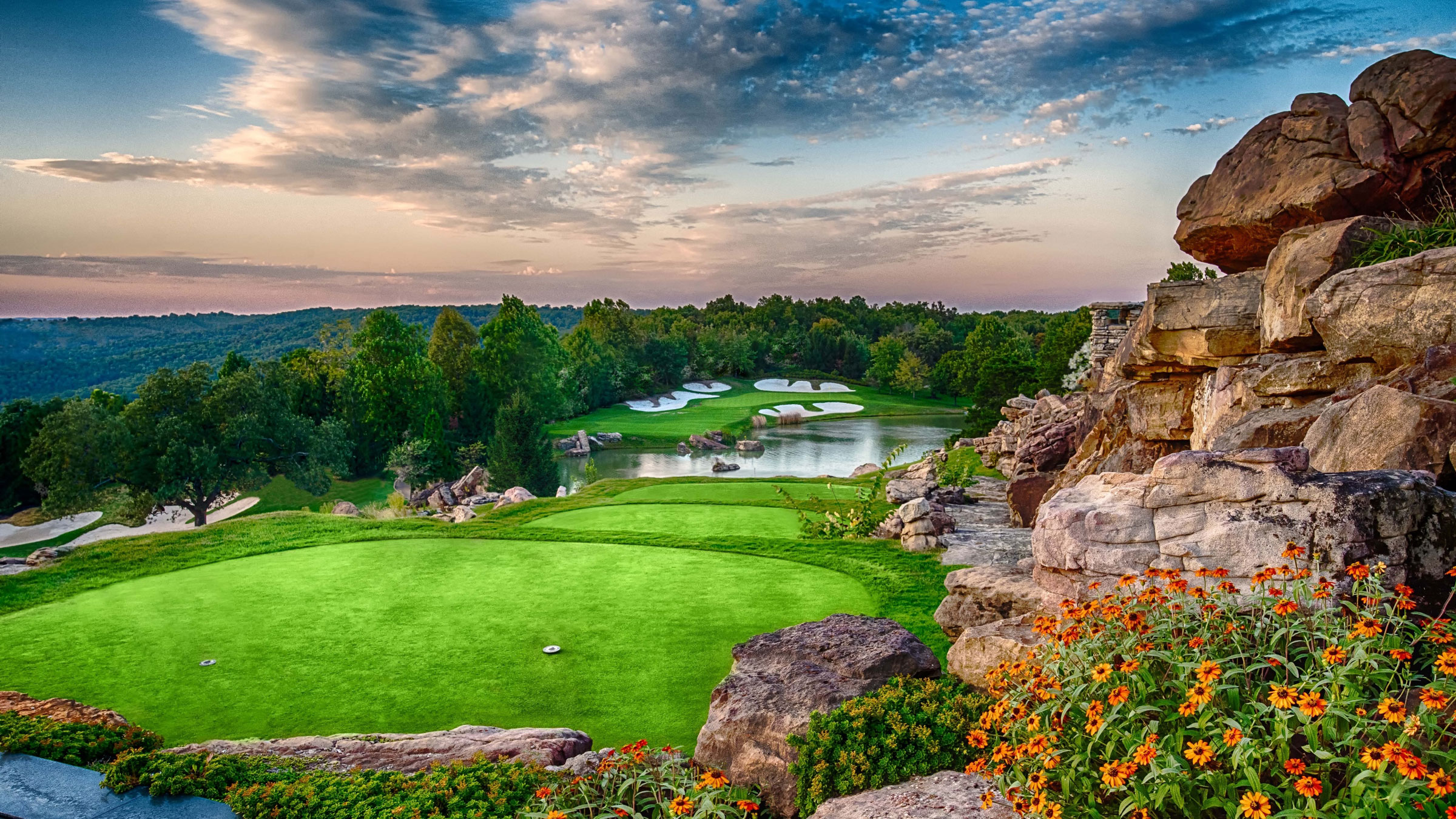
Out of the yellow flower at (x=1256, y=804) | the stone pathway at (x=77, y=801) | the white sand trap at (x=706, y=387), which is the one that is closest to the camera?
the yellow flower at (x=1256, y=804)

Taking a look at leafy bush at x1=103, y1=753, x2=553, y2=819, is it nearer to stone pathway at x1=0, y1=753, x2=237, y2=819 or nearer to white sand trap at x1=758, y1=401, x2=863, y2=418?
stone pathway at x1=0, y1=753, x2=237, y2=819

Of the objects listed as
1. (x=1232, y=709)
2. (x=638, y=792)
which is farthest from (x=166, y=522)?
(x=1232, y=709)

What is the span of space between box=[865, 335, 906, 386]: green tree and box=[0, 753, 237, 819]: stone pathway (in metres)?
66.9

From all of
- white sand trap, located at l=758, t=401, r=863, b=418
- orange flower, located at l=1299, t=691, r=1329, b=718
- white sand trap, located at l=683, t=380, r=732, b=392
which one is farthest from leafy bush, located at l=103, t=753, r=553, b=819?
white sand trap, located at l=683, t=380, r=732, b=392

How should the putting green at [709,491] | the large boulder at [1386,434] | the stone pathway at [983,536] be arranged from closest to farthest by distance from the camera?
the large boulder at [1386,434] → the stone pathway at [983,536] → the putting green at [709,491]

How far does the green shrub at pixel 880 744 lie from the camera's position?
4.13 m

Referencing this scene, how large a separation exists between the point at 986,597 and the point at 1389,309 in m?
4.15

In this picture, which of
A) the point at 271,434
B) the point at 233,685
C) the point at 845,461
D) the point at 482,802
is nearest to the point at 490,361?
the point at 271,434

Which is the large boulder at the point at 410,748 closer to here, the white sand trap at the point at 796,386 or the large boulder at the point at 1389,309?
the large boulder at the point at 1389,309

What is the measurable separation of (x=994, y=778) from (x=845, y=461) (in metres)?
30.9

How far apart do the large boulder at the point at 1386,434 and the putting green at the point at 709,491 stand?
1047 cm

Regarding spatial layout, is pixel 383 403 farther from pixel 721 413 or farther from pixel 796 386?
pixel 796 386

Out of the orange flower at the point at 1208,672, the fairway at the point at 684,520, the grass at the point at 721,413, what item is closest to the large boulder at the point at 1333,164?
the fairway at the point at 684,520

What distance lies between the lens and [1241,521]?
4293 millimetres
